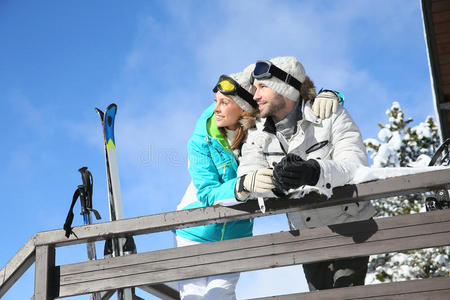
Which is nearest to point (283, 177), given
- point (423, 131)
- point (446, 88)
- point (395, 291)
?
point (395, 291)

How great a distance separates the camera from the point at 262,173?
10.6ft

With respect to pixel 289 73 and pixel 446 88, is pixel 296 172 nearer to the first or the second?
pixel 289 73

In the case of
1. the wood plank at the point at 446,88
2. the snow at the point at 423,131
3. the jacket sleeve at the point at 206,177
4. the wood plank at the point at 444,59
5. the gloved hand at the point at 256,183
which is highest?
the snow at the point at 423,131

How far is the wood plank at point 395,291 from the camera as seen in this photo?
120 inches

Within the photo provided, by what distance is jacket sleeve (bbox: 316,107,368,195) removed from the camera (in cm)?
309

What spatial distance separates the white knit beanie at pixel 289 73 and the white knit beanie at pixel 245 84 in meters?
0.24

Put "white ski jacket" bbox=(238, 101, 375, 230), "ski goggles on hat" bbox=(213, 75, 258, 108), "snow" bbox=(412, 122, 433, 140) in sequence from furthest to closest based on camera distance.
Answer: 1. "snow" bbox=(412, 122, 433, 140)
2. "ski goggles on hat" bbox=(213, 75, 258, 108)
3. "white ski jacket" bbox=(238, 101, 375, 230)

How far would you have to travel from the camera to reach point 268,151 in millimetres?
3635

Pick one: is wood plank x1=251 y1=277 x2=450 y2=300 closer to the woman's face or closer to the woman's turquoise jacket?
the woman's turquoise jacket

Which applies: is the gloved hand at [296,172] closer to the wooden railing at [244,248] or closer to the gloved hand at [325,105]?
the wooden railing at [244,248]

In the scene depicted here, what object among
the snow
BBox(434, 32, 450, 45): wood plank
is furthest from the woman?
the snow

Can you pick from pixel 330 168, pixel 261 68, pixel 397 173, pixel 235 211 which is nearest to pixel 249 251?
pixel 235 211

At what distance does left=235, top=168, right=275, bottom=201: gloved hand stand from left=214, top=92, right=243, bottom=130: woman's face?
728mm

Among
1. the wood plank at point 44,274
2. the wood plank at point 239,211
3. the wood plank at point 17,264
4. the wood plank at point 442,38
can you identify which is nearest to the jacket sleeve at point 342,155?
the wood plank at point 239,211
